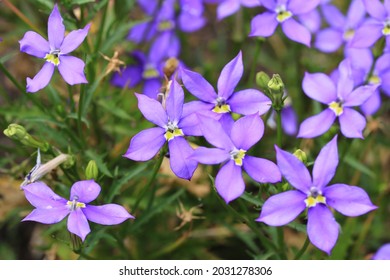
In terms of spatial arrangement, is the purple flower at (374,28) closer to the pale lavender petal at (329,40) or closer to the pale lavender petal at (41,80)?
the pale lavender petal at (329,40)

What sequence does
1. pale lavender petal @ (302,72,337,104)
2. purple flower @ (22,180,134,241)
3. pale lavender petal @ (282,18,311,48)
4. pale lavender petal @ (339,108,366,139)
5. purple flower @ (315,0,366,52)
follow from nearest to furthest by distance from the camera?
1. purple flower @ (22,180,134,241)
2. pale lavender petal @ (339,108,366,139)
3. pale lavender petal @ (302,72,337,104)
4. pale lavender petal @ (282,18,311,48)
5. purple flower @ (315,0,366,52)

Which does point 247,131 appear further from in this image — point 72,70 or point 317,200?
point 72,70

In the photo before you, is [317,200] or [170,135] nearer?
[317,200]

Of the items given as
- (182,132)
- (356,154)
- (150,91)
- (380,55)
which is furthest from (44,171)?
(356,154)

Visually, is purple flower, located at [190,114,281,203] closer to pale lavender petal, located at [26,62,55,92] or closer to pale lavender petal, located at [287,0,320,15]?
pale lavender petal, located at [26,62,55,92]

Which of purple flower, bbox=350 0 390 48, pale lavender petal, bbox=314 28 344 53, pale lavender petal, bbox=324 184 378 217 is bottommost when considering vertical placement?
pale lavender petal, bbox=324 184 378 217

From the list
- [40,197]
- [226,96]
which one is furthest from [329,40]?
[40,197]

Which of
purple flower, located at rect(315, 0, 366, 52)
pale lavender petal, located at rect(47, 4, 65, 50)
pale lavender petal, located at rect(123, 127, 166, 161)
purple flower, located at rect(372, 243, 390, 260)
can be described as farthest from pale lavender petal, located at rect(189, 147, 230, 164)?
purple flower, located at rect(315, 0, 366, 52)

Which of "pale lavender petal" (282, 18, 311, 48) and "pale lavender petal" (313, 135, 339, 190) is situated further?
"pale lavender petal" (282, 18, 311, 48)
